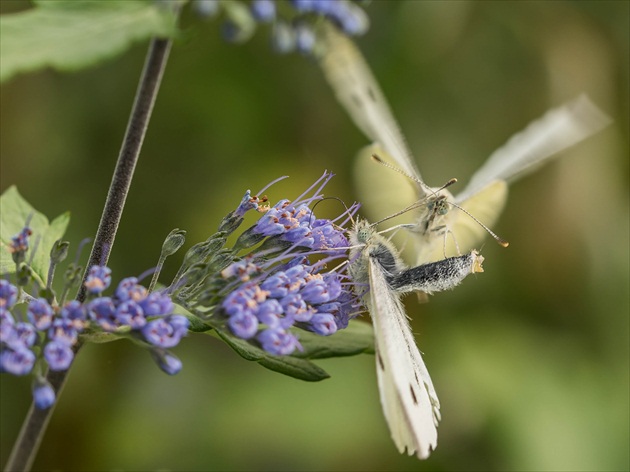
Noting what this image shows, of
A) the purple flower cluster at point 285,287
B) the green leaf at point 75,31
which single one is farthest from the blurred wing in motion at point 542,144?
the green leaf at point 75,31

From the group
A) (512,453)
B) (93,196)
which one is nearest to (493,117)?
(512,453)

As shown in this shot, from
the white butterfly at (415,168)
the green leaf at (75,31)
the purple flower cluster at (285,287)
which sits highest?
the white butterfly at (415,168)

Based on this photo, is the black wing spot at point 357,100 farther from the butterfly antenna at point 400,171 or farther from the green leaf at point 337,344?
the green leaf at point 337,344

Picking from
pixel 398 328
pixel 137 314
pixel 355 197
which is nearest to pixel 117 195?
pixel 137 314

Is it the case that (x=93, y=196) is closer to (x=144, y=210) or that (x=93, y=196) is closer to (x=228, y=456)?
(x=144, y=210)

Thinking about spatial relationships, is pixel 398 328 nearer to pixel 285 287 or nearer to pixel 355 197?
pixel 285 287
